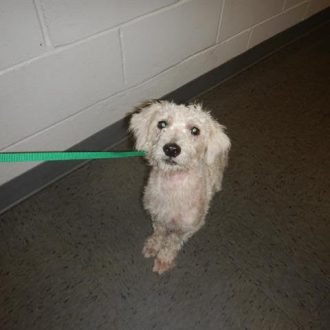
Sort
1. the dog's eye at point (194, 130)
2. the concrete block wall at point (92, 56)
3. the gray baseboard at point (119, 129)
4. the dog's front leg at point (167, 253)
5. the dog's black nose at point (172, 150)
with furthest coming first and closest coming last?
the gray baseboard at point (119, 129), the dog's front leg at point (167, 253), the concrete block wall at point (92, 56), the dog's eye at point (194, 130), the dog's black nose at point (172, 150)

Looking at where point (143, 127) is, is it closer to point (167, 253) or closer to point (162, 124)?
point (162, 124)

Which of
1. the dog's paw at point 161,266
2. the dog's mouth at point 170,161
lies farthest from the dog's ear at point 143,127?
the dog's paw at point 161,266

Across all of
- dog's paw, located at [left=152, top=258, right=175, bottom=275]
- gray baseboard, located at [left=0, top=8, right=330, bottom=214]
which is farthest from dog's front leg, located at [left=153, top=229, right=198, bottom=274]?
gray baseboard, located at [left=0, top=8, right=330, bottom=214]

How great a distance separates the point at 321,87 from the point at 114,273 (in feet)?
7.37

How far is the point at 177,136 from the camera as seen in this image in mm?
1198

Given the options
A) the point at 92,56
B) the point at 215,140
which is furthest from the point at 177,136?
the point at 92,56

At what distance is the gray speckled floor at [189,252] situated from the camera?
1.48 meters

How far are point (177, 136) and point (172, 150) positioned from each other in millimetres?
74

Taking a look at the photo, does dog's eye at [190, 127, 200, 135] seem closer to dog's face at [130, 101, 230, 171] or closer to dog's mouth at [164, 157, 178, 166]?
dog's face at [130, 101, 230, 171]

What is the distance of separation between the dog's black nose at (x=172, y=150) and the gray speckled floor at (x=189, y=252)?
735mm

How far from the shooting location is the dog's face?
1177 millimetres

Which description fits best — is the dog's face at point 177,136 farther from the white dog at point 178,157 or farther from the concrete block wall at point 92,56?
the concrete block wall at point 92,56

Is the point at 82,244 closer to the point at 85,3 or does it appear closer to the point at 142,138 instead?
the point at 142,138

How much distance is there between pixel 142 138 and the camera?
1.34 m
